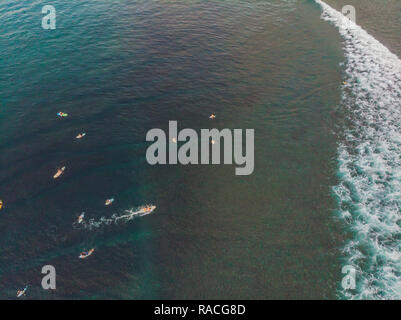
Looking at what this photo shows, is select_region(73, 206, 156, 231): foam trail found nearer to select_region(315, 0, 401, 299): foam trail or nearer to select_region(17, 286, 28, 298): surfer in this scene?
select_region(17, 286, 28, 298): surfer

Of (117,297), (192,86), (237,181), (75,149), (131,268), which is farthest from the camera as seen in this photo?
(192,86)

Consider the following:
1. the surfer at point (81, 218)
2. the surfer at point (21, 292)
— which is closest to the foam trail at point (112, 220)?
the surfer at point (81, 218)

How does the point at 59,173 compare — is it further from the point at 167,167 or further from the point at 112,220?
the point at 167,167

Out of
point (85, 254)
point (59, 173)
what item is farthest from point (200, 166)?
point (59, 173)

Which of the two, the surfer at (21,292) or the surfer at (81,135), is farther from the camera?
the surfer at (81,135)

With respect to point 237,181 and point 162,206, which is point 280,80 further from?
point 162,206

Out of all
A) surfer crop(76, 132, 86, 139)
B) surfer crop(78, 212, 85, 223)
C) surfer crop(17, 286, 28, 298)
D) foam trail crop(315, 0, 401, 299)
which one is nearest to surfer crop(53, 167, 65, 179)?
surfer crop(76, 132, 86, 139)

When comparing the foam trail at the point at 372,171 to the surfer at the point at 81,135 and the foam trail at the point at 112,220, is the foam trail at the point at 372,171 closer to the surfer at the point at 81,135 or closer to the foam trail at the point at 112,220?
the foam trail at the point at 112,220

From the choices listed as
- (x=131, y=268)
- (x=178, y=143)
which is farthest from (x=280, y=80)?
(x=131, y=268)
